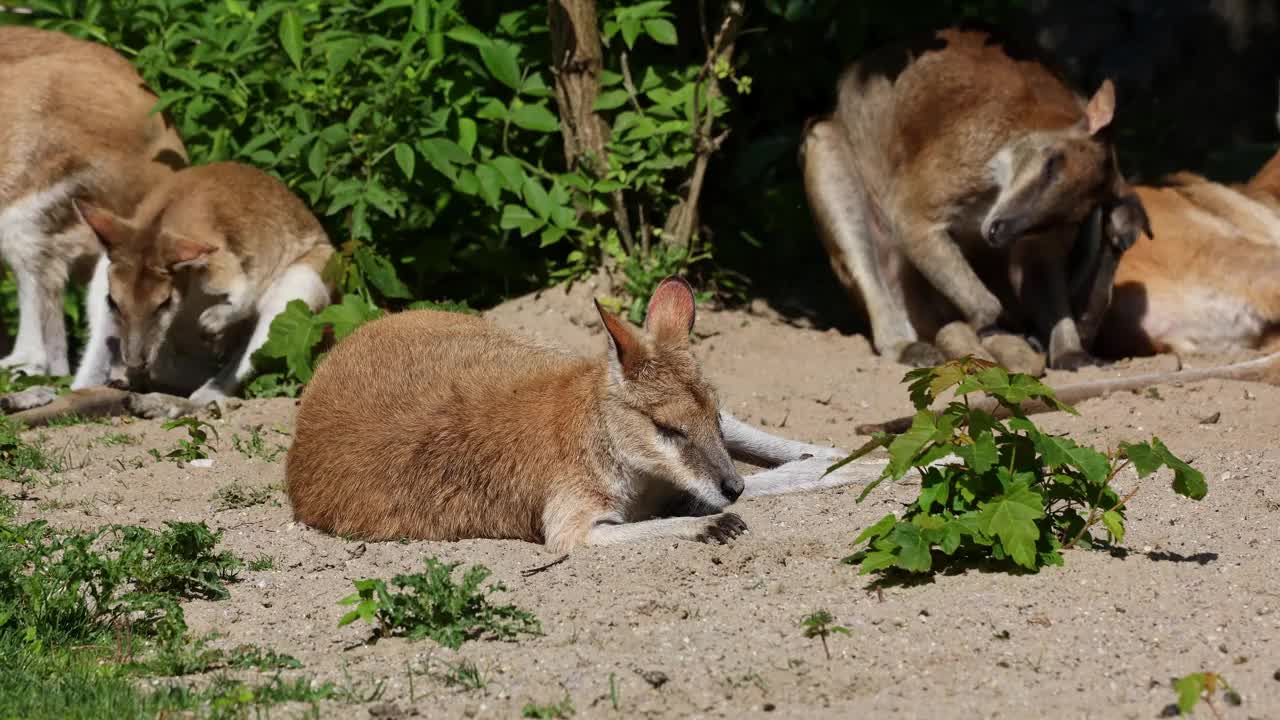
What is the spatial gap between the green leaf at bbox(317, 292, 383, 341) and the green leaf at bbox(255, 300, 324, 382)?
8 cm

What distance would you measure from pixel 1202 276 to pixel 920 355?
1.67 m

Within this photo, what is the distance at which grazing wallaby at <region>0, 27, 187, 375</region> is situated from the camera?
28.6ft

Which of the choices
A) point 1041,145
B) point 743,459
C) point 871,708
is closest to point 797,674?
point 871,708

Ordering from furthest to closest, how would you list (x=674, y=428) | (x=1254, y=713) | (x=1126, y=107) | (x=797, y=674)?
(x=1126, y=107)
(x=674, y=428)
(x=797, y=674)
(x=1254, y=713)

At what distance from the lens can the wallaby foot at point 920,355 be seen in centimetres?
886

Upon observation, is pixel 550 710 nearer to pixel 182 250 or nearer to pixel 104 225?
pixel 182 250

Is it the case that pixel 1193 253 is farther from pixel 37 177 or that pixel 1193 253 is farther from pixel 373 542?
pixel 37 177

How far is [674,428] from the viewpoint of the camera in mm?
5750

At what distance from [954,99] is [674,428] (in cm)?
409

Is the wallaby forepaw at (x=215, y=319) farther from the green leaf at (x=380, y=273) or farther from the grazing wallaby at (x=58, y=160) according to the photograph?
the grazing wallaby at (x=58, y=160)

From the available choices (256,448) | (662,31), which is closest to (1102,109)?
(662,31)

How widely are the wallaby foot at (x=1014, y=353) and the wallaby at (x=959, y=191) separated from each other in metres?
0.01

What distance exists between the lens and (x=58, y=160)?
28.9 ft

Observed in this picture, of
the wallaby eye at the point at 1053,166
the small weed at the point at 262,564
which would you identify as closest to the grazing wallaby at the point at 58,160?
the small weed at the point at 262,564
